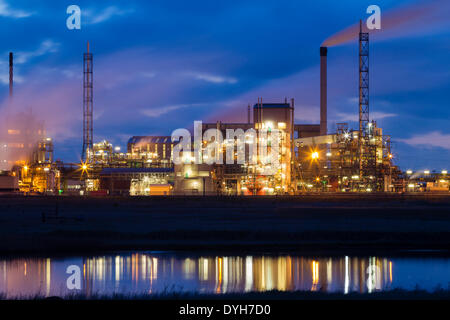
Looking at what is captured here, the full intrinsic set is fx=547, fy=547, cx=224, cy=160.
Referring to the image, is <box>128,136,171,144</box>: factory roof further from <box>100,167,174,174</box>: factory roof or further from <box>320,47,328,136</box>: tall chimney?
<box>320,47,328,136</box>: tall chimney

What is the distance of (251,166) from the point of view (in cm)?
10262

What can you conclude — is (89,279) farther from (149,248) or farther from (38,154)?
(38,154)

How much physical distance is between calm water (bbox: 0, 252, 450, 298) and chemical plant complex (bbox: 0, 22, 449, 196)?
70433mm

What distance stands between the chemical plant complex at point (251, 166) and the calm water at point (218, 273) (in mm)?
70433

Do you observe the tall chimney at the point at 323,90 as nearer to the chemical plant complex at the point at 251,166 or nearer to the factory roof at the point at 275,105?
the chemical plant complex at the point at 251,166

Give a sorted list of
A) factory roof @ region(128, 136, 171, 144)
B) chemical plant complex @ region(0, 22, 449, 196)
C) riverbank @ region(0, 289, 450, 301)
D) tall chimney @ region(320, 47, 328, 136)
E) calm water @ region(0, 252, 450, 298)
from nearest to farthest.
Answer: riverbank @ region(0, 289, 450, 301), calm water @ region(0, 252, 450, 298), chemical plant complex @ region(0, 22, 449, 196), tall chimney @ region(320, 47, 328, 136), factory roof @ region(128, 136, 171, 144)

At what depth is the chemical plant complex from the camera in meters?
104

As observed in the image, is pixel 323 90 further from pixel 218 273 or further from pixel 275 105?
pixel 218 273

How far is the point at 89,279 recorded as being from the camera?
84.1 feet

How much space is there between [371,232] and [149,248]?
16.2m

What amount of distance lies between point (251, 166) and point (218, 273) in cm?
7569

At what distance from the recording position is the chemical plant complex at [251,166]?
10362cm

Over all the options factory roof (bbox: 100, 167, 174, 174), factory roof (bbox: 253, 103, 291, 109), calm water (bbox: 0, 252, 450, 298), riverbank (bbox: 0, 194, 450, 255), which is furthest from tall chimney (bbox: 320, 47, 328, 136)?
calm water (bbox: 0, 252, 450, 298)
